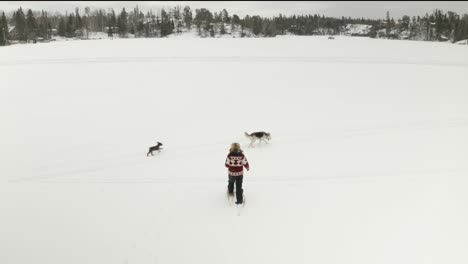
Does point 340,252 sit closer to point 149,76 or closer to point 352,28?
point 149,76

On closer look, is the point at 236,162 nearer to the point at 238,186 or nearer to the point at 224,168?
the point at 238,186

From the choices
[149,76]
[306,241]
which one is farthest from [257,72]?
[306,241]

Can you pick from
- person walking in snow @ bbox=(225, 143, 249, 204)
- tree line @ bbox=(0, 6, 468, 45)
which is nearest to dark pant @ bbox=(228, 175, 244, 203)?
person walking in snow @ bbox=(225, 143, 249, 204)

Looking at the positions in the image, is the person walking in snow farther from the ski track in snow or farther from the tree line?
the tree line

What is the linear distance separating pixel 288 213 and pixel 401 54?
101 ft

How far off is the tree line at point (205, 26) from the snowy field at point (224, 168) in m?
70.9

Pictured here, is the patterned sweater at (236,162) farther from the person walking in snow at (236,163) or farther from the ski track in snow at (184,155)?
the ski track in snow at (184,155)

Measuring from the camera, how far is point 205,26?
380 ft

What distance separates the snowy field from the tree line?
7089cm

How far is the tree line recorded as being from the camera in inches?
3644

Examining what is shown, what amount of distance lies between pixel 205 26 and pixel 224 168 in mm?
108600

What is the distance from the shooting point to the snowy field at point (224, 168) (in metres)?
8.54

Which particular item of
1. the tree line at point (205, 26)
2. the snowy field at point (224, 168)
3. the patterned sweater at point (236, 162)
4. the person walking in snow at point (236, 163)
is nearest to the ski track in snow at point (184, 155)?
the snowy field at point (224, 168)

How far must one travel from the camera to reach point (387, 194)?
10531 millimetres
